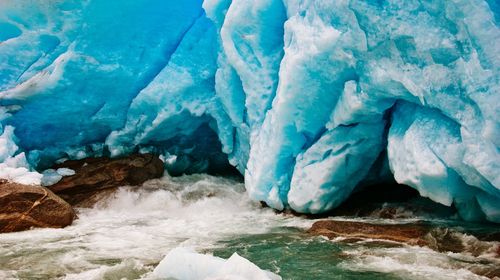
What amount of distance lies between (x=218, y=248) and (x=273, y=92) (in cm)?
330

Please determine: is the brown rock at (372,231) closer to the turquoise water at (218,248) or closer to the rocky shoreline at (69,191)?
the turquoise water at (218,248)

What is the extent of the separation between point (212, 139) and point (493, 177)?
751 cm

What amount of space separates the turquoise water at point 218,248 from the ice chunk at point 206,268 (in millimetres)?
443

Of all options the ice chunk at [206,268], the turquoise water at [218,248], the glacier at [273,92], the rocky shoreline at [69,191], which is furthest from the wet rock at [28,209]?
the ice chunk at [206,268]

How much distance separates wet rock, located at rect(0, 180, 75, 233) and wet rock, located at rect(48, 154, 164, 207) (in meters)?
1.85

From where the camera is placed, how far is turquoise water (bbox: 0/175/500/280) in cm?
481

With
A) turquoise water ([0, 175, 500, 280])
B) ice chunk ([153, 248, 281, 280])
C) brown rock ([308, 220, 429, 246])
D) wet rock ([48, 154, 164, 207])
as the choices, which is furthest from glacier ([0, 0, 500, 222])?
ice chunk ([153, 248, 281, 280])

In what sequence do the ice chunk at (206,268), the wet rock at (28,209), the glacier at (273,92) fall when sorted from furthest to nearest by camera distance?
the wet rock at (28,209) < the glacier at (273,92) < the ice chunk at (206,268)

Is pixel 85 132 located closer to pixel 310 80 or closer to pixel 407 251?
pixel 310 80

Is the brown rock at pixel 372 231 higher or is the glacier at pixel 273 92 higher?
the glacier at pixel 273 92

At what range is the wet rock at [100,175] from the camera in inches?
384

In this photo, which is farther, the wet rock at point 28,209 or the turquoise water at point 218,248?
the wet rock at point 28,209

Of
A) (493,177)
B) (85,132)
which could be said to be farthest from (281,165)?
(85,132)

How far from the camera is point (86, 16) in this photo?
923 centimetres
